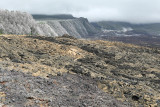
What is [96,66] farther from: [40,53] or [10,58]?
[10,58]

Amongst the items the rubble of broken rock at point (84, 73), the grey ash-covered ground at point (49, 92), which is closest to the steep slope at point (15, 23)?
the rubble of broken rock at point (84, 73)

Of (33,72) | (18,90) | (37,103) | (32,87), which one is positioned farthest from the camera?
(33,72)

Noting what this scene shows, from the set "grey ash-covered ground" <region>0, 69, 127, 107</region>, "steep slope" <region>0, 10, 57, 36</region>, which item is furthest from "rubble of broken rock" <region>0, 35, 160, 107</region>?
"steep slope" <region>0, 10, 57, 36</region>

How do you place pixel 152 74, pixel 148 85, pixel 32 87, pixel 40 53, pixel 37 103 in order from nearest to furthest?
pixel 37 103
pixel 32 87
pixel 148 85
pixel 152 74
pixel 40 53

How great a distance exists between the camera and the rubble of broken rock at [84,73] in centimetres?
1627

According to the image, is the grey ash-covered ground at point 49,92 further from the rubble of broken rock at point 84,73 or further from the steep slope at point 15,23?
the steep slope at point 15,23

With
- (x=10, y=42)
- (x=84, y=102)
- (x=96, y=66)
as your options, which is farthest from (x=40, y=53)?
(x=84, y=102)

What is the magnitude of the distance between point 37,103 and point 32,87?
8.73ft

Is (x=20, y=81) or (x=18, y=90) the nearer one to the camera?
(x=18, y=90)

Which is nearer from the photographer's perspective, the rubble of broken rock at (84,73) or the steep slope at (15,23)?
the rubble of broken rock at (84,73)

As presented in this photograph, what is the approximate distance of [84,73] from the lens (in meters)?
23.1

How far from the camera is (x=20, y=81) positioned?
1614cm

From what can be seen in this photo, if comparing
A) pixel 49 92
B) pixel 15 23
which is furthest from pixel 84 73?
pixel 15 23

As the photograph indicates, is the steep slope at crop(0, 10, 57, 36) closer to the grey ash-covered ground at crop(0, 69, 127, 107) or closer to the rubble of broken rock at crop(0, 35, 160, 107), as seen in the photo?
the rubble of broken rock at crop(0, 35, 160, 107)
